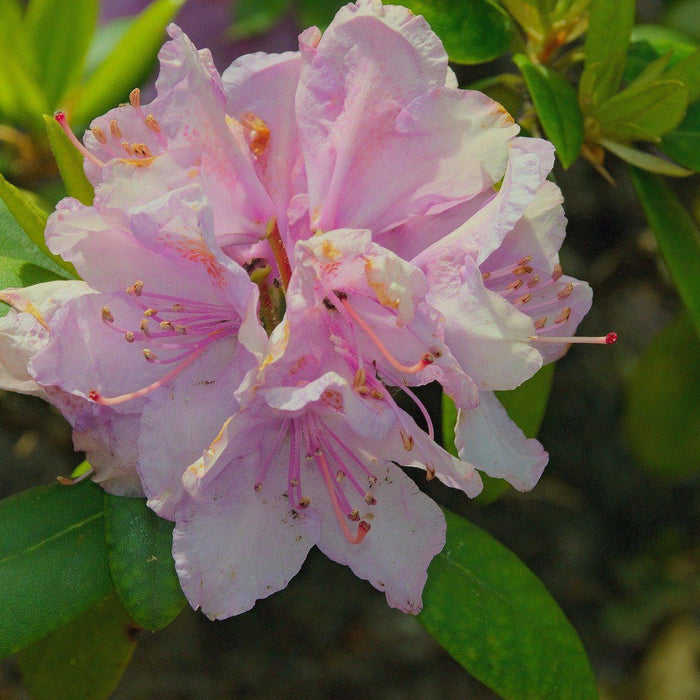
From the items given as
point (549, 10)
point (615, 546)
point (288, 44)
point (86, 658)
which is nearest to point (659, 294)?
point (615, 546)

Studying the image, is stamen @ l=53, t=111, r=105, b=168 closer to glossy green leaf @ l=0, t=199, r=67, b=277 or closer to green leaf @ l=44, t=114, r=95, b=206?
green leaf @ l=44, t=114, r=95, b=206

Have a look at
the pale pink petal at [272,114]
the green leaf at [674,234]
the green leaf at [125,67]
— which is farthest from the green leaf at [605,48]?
the green leaf at [125,67]

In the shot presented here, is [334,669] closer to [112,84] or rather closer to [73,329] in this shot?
[112,84]

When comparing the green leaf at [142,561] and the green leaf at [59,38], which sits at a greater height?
the green leaf at [59,38]

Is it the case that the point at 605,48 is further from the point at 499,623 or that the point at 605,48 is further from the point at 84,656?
the point at 84,656

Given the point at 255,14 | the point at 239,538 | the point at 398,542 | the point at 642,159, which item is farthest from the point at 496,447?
the point at 255,14

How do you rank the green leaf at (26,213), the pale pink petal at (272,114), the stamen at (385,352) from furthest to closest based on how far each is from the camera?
the green leaf at (26,213)
the pale pink petal at (272,114)
the stamen at (385,352)

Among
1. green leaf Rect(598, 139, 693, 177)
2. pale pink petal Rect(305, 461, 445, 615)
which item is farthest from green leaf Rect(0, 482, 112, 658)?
green leaf Rect(598, 139, 693, 177)

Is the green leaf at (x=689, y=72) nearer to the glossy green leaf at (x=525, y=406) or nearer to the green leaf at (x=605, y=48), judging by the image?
the green leaf at (x=605, y=48)
